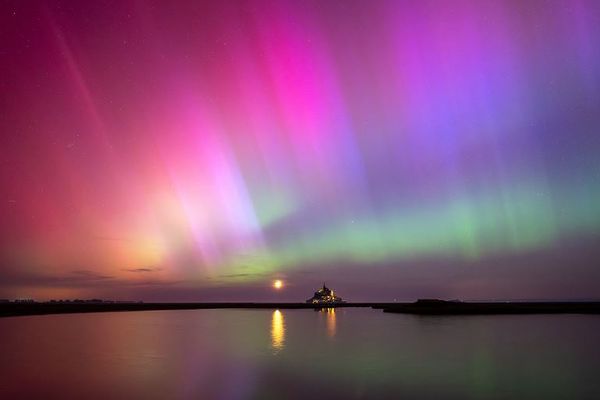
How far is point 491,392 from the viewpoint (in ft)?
63.5

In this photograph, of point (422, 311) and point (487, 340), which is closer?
point (487, 340)

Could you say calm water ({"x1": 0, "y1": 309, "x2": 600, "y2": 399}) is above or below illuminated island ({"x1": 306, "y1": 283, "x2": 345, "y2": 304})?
below

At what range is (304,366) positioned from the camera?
25.4 m

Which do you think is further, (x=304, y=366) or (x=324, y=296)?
(x=324, y=296)

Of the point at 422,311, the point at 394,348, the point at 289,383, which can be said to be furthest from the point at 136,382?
the point at 422,311

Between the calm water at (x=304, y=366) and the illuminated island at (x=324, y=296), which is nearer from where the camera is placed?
the calm water at (x=304, y=366)

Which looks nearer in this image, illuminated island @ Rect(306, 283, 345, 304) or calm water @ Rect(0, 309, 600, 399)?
calm water @ Rect(0, 309, 600, 399)

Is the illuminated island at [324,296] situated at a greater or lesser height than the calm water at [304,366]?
greater

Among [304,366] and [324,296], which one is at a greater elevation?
[324,296]

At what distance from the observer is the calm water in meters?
19.5

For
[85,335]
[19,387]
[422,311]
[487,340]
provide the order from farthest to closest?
[422,311]
[85,335]
[487,340]
[19,387]

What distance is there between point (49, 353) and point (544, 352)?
1327 inches

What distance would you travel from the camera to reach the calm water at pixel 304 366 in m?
19.5

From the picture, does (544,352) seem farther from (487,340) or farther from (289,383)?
(289,383)
